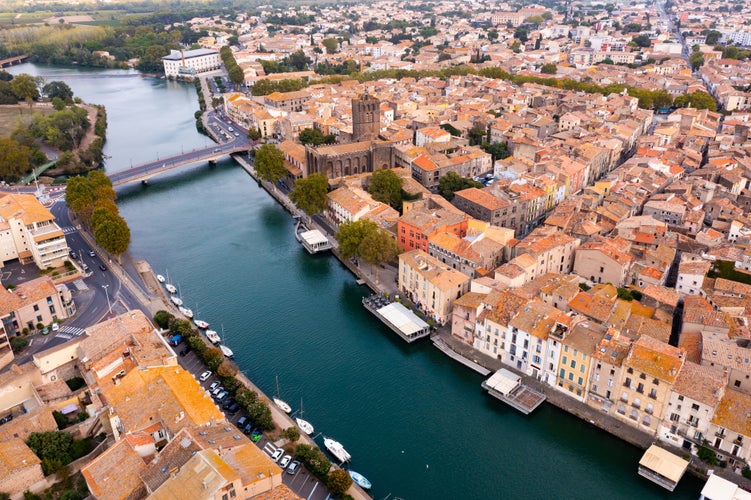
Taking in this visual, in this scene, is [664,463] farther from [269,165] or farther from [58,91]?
[58,91]

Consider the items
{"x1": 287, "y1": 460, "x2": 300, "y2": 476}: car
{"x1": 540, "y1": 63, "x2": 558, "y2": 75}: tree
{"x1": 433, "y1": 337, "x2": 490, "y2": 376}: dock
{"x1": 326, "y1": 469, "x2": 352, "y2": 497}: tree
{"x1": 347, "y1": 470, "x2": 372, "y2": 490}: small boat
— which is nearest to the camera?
{"x1": 326, "y1": 469, "x2": 352, "y2": 497}: tree

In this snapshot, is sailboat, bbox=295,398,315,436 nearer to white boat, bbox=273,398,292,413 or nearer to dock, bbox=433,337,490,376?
white boat, bbox=273,398,292,413

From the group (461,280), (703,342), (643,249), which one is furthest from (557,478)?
(643,249)

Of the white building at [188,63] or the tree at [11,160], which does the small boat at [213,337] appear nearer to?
the tree at [11,160]

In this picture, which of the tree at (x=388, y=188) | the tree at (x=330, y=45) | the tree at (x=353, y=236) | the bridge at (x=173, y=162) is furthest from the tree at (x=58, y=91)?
the tree at (x=353, y=236)

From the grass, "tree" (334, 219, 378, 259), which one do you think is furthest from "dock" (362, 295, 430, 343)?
the grass

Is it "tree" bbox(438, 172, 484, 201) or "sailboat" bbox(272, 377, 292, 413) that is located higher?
"tree" bbox(438, 172, 484, 201)
